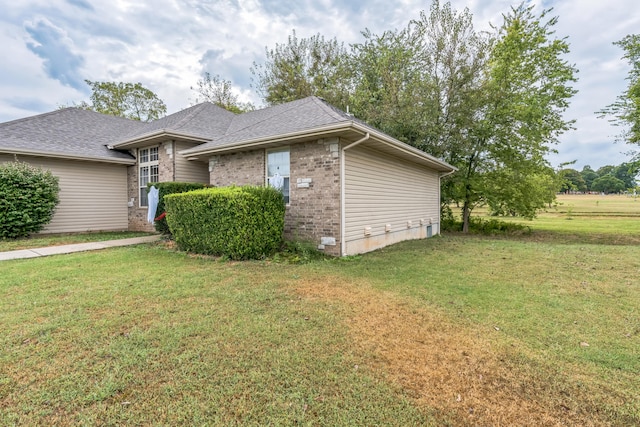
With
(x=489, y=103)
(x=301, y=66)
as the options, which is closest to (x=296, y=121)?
(x=489, y=103)

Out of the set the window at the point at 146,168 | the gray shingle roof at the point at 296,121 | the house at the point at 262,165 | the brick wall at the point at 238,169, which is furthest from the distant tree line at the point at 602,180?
the window at the point at 146,168

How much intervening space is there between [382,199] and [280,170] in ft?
9.81

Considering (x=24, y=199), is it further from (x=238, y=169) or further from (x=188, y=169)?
(x=238, y=169)

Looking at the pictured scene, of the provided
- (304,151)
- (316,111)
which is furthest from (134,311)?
(316,111)

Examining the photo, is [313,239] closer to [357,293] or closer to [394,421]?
[357,293]

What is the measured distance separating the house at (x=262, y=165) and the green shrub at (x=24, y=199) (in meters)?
0.85

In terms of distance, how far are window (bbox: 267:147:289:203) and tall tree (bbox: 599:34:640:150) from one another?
14838mm

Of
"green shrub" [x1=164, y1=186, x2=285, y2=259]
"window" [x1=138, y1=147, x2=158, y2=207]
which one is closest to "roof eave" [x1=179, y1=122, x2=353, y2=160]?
"green shrub" [x1=164, y1=186, x2=285, y2=259]

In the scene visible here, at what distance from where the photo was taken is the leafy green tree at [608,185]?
5939 cm

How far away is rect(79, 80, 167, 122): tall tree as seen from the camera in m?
23.5

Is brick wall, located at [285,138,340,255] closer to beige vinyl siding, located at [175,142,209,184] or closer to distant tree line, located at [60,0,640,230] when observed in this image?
beige vinyl siding, located at [175,142,209,184]

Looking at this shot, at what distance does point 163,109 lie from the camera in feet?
85.1

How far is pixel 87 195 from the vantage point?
10.7 meters

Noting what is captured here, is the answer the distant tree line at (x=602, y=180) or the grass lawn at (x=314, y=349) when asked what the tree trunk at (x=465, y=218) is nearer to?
the grass lawn at (x=314, y=349)
